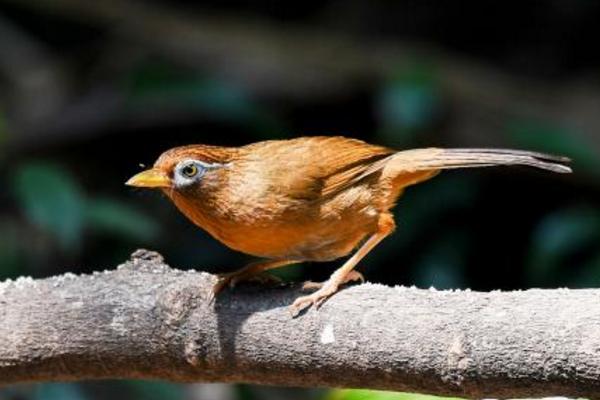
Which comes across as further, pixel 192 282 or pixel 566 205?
pixel 566 205

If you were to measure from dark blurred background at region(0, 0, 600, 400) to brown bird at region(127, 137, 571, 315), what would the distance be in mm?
1807

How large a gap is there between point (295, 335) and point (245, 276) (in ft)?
1.36

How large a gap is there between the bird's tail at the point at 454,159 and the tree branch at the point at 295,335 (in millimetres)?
713

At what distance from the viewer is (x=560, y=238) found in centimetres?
611

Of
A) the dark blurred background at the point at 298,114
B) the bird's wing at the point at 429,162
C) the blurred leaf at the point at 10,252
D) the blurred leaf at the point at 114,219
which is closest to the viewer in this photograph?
the bird's wing at the point at 429,162

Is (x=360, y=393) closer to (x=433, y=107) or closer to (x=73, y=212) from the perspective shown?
(x=73, y=212)

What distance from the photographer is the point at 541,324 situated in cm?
256

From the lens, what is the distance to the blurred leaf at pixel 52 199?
5355 millimetres

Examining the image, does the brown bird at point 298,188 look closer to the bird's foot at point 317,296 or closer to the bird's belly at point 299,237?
the bird's belly at point 299,237

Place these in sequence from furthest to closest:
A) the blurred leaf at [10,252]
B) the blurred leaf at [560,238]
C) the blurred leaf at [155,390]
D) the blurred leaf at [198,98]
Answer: the blurred leaf at [198,98]
the blurred leaf at [10,252]
the blurred leaf at [560,238]
the blurred leaf at [155,390]

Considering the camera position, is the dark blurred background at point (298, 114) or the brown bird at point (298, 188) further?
the dark blurred background at point (298, 114)

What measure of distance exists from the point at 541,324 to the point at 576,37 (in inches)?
240

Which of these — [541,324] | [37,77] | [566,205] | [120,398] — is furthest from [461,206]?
[541,324]

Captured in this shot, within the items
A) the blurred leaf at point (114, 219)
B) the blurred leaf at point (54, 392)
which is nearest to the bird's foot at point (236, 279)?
the blurred leaf at point (54, 392)
